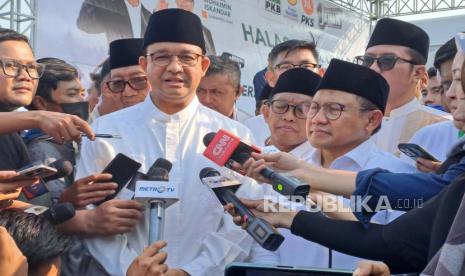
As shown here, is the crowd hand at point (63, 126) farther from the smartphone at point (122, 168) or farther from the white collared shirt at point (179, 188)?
the white collared shirt at point (179, 188)

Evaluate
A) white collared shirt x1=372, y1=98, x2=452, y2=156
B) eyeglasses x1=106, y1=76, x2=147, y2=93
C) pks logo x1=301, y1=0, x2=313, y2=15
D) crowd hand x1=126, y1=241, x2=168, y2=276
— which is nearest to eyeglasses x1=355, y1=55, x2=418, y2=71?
white collared shirt x1=372, y1=98, x2=452, y2=156

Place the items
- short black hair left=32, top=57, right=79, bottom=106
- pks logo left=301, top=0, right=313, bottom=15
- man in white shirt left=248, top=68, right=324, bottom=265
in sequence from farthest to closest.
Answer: pks logo left=301, top=0, right=313, bottom=15 < short black hair left=32, top=57, right=79, bottom=106 < man in white shirt left=248, top=68, right=324, bottom=265

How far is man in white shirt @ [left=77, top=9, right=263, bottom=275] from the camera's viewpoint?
231 centimetres

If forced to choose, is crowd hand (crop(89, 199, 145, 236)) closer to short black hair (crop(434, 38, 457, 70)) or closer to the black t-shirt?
the black t-shirt

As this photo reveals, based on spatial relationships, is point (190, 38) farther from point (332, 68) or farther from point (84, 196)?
point (84, 196)

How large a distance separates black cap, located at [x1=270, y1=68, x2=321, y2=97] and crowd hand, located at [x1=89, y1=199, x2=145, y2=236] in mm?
1058

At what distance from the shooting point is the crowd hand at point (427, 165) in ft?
7.56

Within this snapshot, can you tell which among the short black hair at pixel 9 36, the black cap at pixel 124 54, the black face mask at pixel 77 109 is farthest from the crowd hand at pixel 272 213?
the black cap at pixel 124 54

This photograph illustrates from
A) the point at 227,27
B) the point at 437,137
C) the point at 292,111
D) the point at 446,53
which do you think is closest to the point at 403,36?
the point at 446,53

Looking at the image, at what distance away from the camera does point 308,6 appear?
30.3 ft

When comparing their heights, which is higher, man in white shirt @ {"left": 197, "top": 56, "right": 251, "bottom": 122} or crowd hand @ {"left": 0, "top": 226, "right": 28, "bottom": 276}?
crowd hand @ {"left": 0, "top": 226, "right": 28, "bottom": 276}

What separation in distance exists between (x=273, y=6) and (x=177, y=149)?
20.6 feet

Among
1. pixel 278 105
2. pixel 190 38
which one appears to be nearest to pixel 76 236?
pixel 190 38

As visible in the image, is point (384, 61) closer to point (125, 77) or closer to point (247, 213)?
point (125, 77)
